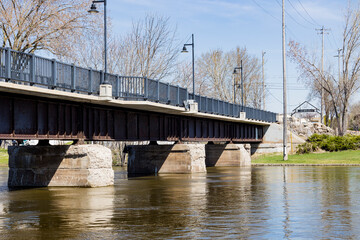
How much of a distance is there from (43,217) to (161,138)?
22201 mm

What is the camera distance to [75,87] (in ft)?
89.7

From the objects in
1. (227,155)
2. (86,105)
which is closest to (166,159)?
(86,105)

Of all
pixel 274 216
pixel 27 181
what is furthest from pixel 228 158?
pixel 274 216

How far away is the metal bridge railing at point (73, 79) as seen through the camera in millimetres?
23516

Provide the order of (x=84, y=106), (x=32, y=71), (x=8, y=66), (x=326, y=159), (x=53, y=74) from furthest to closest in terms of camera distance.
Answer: (x=326, y=159) → (x=84, y=106) → (x=53, y=74) → (x=32, y=71) → (x=8, y=66)

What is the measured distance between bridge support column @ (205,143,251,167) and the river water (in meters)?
27.8

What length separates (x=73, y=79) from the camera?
1066 inches

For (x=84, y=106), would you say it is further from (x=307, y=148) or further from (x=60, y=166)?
(x=307, y=148)

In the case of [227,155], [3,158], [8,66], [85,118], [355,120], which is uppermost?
[355,120]

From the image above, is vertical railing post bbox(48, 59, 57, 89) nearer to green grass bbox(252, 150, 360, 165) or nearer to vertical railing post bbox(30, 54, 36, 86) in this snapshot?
vertical railing post bbox(30, 54, 36, 86)

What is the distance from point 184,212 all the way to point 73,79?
35.9 ft

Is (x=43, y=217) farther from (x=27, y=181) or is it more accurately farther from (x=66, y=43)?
(x=66, y=43)

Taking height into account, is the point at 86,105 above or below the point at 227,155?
above

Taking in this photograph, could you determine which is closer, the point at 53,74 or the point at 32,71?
the point at 32,71
